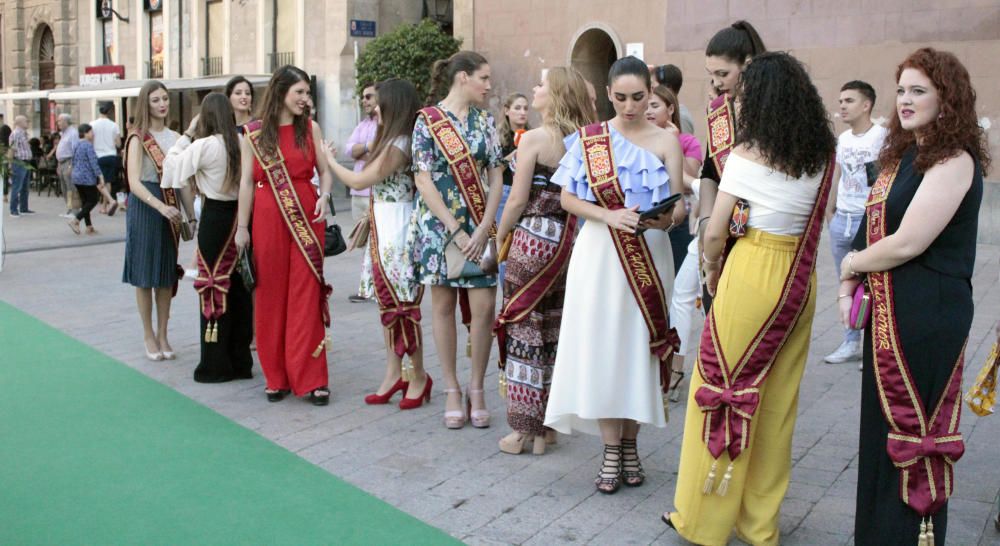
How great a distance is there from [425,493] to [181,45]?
25130 millimetres

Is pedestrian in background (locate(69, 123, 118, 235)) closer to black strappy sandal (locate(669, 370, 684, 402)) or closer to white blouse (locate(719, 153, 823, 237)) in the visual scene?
black strappy sandal (locate(669, 370, 684, 402))

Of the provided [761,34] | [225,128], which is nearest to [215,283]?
[225,128]

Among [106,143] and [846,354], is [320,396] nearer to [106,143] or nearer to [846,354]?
[846,354]

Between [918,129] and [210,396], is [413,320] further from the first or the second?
[918,129]

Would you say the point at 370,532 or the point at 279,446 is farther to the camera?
the point at 279,446

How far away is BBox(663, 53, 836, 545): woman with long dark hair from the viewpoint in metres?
3.86

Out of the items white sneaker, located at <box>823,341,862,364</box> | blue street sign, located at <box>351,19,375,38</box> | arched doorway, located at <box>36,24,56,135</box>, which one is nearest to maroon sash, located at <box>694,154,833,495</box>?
white sneaker, located at <box>823,341,862,364</box>

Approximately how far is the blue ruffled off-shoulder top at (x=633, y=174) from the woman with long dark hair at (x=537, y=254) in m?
0.41

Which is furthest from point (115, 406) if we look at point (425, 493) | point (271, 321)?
point (425, 493)

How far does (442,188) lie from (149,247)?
253 cm

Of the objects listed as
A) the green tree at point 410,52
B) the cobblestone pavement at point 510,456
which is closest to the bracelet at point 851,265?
the cobblestone pavement at point 510,456

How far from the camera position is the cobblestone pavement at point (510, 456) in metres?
4.40

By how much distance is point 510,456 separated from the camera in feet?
17.5

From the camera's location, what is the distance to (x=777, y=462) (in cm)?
409
